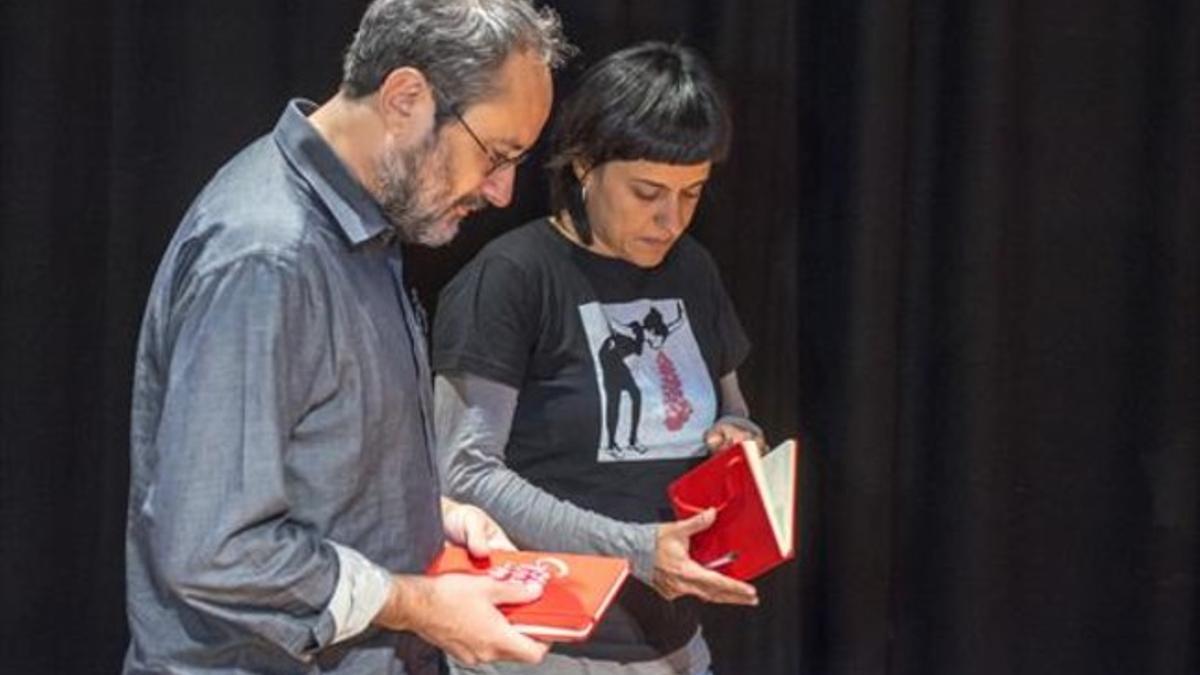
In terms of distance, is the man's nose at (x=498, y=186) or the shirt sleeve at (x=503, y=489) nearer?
the man's nose at (x=498, y=186)

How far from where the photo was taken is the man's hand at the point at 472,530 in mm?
1813

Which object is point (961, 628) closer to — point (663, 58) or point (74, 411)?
point (663, 58)

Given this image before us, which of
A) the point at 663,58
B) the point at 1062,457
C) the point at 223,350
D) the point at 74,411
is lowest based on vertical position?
the point at 1062,457

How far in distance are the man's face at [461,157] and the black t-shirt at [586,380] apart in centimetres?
41

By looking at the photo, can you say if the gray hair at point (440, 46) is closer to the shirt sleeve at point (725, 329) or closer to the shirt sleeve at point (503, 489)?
the shirt sleeve at point (503, 489)

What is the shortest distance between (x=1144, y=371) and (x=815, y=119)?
0.74m

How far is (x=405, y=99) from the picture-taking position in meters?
1.61

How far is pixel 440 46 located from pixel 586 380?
62cm

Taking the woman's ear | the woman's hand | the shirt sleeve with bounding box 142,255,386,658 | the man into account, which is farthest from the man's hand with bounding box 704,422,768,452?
the shirt sleeve with bounding box 142,255,386,658

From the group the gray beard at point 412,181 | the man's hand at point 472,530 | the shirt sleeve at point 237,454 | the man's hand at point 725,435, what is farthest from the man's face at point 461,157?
the man's hand at point 725,435

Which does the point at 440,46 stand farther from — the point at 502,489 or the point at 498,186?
the point at 502,489

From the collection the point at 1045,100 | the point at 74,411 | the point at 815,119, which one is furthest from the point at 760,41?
the point at 74,411

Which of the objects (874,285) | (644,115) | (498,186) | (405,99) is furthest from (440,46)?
(874,285)

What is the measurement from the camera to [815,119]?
282cm
